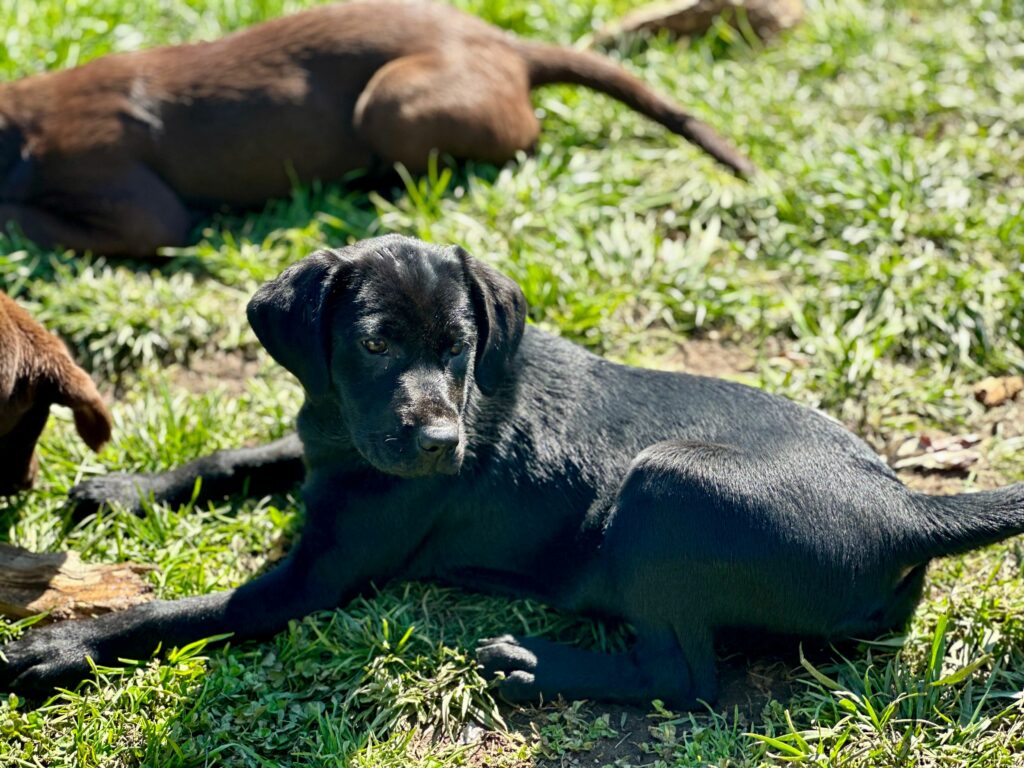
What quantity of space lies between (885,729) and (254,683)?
206cm

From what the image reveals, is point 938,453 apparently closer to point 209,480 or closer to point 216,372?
point 209,480

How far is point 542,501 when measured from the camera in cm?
438

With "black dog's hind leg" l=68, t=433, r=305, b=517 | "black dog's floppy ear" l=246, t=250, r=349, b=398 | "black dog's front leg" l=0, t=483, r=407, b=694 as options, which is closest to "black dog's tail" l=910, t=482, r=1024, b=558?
"black dog's front leg" l=0, t=483, r=407, b=694

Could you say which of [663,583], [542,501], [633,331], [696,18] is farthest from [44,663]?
[696,18]

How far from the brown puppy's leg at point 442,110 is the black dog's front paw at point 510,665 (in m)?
3.34

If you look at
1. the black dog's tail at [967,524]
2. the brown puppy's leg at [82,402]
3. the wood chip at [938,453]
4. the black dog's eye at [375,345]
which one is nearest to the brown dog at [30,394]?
the brown puppy's leg at [82,402]

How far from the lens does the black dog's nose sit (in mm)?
3947

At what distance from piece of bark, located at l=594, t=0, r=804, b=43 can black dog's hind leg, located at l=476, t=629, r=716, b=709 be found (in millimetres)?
5005

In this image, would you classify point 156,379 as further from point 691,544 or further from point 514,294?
point 691,544

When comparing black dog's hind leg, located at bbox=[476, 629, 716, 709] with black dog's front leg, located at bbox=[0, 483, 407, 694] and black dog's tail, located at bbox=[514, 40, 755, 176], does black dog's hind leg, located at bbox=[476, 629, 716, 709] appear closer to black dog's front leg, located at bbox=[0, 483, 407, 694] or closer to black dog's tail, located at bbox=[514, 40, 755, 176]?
black dog's front leg, located at bbox=[0, 483, 407, 694]

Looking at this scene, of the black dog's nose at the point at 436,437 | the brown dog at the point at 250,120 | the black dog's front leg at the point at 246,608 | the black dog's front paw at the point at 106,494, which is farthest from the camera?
the brown dog at the point at 250,120

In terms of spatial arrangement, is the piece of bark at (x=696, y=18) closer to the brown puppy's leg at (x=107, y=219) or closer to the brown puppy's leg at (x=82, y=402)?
the brown puppy's leg at (x=107, y=219)

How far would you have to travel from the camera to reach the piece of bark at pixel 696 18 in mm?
8102

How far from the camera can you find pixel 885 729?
13.1 feet
